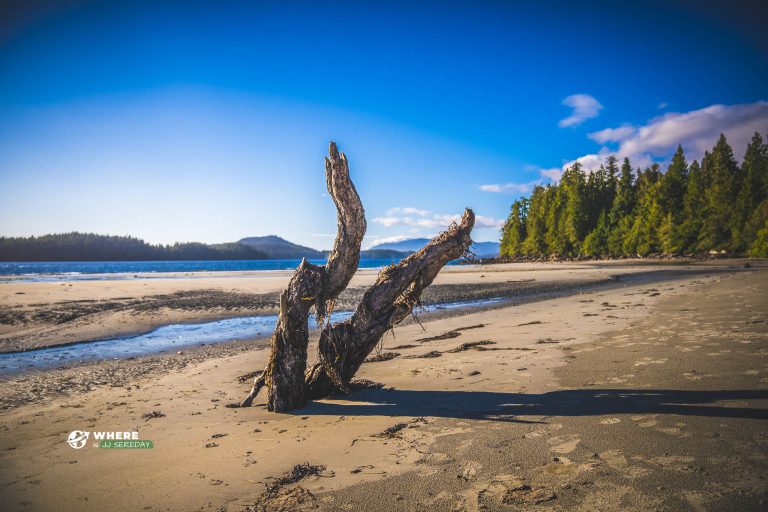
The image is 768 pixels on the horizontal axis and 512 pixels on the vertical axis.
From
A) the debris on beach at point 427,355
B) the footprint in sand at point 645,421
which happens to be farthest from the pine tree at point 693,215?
the footprint in sand at point 645,421

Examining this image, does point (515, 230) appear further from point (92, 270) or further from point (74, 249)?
point (74, 249)

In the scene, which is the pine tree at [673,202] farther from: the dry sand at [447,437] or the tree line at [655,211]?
the dry sand at [447,437]

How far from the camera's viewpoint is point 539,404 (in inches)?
189

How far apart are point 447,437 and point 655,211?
223 ft

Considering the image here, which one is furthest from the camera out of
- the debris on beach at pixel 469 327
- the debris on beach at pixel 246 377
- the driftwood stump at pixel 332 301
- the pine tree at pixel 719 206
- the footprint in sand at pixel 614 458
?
the pine tree at pixel 719 206

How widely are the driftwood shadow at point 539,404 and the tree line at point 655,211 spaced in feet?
181

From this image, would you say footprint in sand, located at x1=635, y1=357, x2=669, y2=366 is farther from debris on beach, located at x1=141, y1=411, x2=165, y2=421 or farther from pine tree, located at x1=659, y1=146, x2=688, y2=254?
pine tree, located at x1=659, y1=146, x2=688, y2=254

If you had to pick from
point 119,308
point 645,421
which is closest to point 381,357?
point 645,421

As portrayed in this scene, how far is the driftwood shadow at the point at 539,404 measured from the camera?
4.22 metres

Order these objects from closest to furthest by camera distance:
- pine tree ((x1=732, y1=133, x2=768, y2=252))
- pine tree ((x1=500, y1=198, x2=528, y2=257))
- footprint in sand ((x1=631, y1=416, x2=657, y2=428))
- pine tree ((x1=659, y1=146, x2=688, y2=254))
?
footprint in sand ((x1=631, y1=416, x2=657, y2=428)) < pine tree ((x1=732, y1=133, x2=768, y2=252)) < pine tree ((x1=659, y1=146, x2=688, y2=254)) < pine tree ((x1=500, y1=198, x2=528, y2=257))

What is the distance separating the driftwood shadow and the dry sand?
0.11 feet

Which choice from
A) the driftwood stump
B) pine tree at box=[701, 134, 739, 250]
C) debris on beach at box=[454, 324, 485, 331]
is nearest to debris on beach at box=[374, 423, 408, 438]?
the driftwood stump

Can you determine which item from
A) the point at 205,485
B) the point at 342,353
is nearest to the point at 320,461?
the point at 205,485

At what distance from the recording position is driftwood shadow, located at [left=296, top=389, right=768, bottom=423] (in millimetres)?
4223
